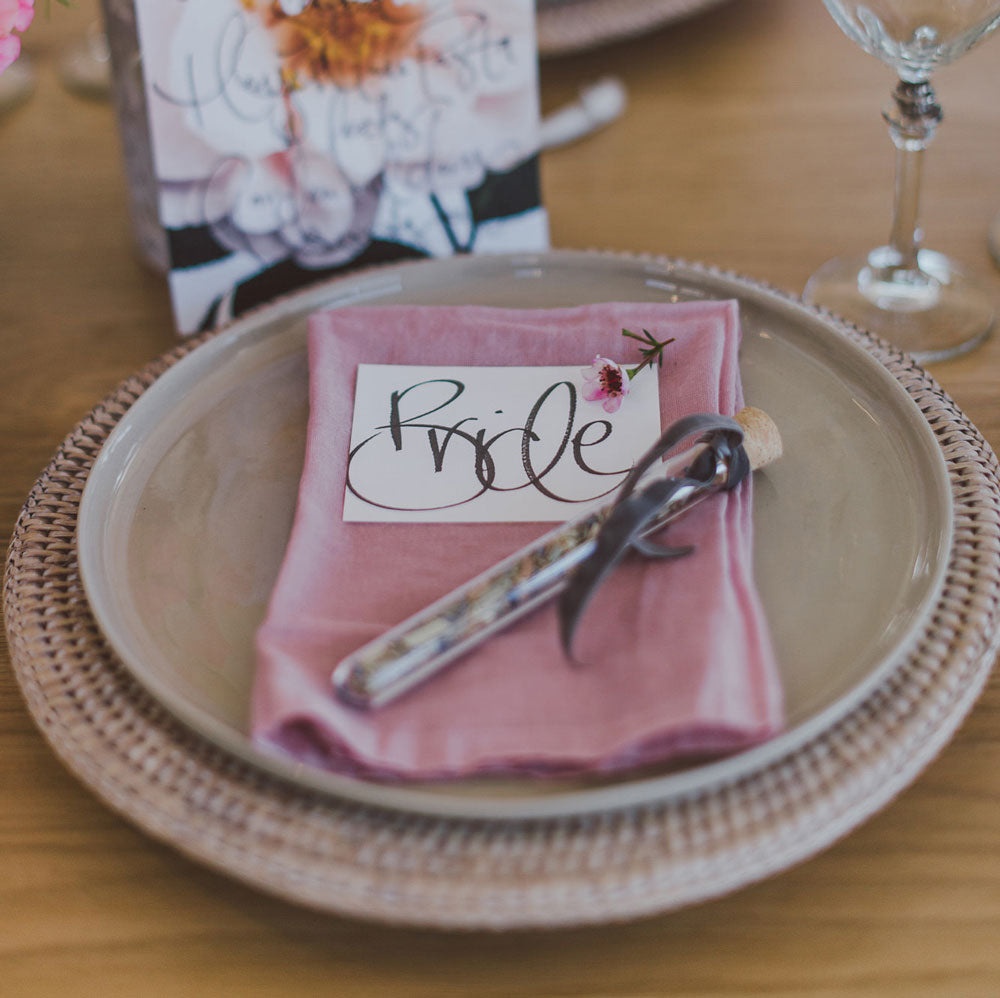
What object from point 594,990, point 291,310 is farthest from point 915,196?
point 594,990

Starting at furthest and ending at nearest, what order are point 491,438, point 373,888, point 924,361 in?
point 924,361 → point 491,438 → point 373,888

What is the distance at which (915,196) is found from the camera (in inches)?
22.9

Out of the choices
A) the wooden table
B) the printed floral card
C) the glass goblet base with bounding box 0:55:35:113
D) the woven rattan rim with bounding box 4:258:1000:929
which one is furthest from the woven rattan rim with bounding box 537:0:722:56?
the woven rattan rim with bounding box 4:258:1000:929

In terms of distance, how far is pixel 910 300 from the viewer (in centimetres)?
60

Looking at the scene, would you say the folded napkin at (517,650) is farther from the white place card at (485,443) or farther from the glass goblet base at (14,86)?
the glass goblet base at (14,86)

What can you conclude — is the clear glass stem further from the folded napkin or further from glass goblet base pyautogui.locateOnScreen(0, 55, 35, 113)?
glass goblet base pyautogui.locateOnScreen(0, 55, 35, 113)

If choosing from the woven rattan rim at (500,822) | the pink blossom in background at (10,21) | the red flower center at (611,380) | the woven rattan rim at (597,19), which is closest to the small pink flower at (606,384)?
the red flower center at (611,380)

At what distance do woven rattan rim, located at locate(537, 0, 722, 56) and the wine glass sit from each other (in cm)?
27

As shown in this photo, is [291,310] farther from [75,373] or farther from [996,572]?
[996,572]

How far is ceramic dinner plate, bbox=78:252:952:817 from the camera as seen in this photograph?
0.34 meters

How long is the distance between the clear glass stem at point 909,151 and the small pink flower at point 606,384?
0.68 ft

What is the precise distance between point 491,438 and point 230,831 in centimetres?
19

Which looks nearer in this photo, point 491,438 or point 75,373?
point 491,438

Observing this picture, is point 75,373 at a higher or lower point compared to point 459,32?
lower
